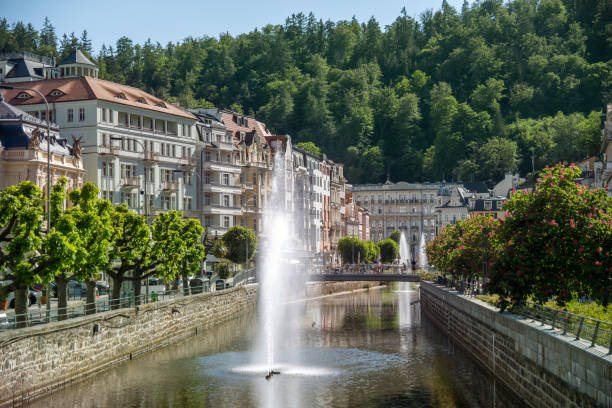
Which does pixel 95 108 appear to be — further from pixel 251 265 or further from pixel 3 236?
pixel 3 236

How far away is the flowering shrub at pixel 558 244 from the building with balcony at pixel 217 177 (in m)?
63.5

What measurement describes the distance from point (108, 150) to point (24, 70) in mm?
32225

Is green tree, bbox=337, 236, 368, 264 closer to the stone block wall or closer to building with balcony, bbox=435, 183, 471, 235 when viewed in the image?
building with balcony, bbox=435, 183, 471, 235

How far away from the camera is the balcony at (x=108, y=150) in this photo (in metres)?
83.6

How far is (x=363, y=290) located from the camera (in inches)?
5202

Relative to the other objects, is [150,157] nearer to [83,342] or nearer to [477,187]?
[83,342]

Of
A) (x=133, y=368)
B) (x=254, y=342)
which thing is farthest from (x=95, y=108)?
(x=133, y=368)

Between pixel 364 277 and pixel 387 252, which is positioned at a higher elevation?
pixel 387 252

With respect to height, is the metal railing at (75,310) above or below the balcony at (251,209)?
below

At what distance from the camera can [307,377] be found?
144ft

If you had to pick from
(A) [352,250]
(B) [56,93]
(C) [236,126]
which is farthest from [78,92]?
(A) [352,250]

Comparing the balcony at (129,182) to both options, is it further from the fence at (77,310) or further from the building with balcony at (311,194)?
the building with balcony at (311,194)

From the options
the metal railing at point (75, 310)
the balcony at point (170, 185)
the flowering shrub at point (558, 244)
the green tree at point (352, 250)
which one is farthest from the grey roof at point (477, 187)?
the flowering shrub at point (558, 244)

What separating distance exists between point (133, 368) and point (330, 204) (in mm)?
104162
